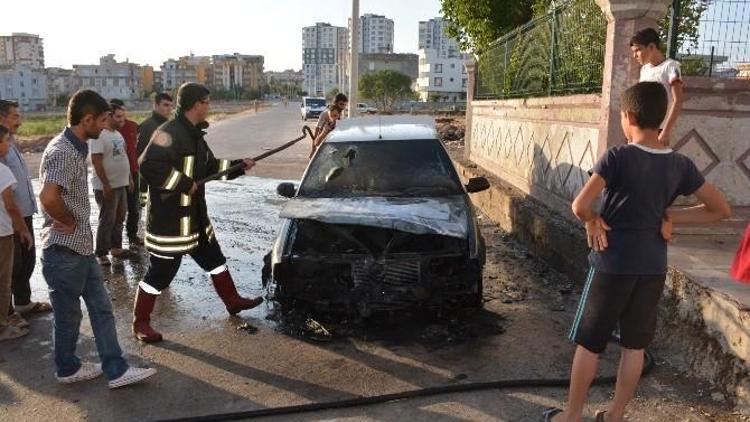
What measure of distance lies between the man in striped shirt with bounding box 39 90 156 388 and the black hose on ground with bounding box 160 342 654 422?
0.84m

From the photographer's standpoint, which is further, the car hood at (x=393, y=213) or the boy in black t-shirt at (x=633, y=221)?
the car hood at (x=393, y=213)

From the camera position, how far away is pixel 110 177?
263 inches

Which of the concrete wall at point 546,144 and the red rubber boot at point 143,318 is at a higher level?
the concrete wall at point 546,144

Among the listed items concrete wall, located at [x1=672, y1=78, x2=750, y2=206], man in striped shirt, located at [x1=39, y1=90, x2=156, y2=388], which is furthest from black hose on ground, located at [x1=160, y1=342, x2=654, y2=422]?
concrete wall, located at [x1=672, y1=78, x2=750, y2=206]

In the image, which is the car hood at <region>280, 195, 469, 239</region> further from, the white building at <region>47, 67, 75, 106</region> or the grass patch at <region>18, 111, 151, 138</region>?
the white building at <region>47, 67, 75, 106</region>

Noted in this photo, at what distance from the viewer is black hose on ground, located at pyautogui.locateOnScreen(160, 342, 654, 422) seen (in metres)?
3.57

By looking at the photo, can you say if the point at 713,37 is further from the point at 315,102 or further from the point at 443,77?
the point at 443,77

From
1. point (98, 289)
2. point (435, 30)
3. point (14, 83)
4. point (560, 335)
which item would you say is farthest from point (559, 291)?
point (435, 30)

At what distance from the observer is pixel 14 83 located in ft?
405

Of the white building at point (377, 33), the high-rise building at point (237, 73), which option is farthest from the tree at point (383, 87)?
the white building at point (377, 33)

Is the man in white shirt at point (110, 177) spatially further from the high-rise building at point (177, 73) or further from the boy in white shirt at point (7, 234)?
the high-rise building at point (177, 73)

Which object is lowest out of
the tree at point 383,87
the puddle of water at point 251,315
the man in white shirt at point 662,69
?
the puddle of water at point 251,315

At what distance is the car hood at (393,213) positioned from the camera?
4.60 m

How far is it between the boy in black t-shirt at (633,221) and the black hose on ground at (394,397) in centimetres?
74
